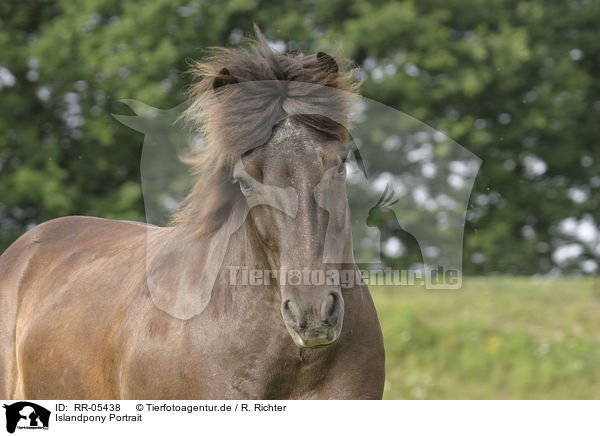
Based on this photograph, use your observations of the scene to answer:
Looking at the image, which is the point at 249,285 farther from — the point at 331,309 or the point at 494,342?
the point at 494,342

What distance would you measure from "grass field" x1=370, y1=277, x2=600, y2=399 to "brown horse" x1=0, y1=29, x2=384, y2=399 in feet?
18.5

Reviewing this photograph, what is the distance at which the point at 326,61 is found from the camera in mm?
2891

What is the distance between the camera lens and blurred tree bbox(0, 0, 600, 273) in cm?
1092

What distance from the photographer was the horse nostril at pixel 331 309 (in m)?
2.30

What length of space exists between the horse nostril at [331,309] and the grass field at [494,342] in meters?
6.15

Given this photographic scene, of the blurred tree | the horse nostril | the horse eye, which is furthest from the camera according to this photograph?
the blurred tree

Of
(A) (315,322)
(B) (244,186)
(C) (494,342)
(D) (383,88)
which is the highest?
(B) (244,186)

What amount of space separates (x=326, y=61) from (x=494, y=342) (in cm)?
686

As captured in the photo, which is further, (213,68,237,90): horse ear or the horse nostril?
(213,68,237,90): horse ear

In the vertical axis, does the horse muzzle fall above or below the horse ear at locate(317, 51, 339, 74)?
below
